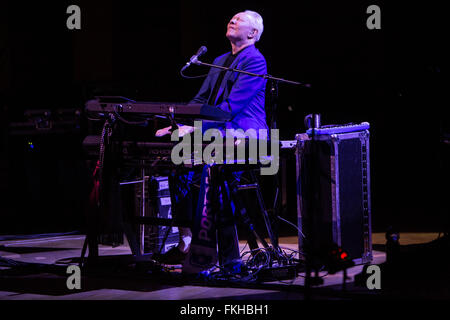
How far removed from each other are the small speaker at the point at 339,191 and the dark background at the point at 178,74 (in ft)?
4.92

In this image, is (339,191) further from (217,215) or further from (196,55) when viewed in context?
(196,55)

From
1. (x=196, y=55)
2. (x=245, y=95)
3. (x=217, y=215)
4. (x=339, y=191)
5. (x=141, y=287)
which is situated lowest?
(x=141, y=287)

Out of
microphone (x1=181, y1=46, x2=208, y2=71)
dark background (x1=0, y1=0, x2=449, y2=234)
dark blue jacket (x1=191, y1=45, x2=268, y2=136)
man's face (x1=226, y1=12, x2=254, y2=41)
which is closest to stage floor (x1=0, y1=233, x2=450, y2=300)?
dark blue jacket (x1=191, y1=45, x2=268, y2=136)

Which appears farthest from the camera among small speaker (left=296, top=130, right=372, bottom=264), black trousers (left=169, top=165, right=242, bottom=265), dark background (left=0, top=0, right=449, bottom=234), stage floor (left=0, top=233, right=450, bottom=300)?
dark background (left=0, top=0, right=449, bottom=234)

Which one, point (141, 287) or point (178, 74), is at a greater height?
point (178, 74)

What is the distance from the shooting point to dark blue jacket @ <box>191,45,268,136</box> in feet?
12.5

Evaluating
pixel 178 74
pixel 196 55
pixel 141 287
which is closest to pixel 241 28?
pixel 196 55

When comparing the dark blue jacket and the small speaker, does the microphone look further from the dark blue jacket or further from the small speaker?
the small speaker

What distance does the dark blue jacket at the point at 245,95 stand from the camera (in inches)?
150

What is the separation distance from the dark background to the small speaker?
59.1 inches

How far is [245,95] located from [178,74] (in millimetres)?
3152

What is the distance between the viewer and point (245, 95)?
3.82 meters
